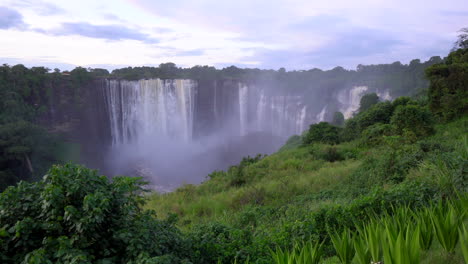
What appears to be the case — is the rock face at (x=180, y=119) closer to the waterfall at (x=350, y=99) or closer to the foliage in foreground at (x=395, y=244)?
the waterfall at (x=350, y=99)

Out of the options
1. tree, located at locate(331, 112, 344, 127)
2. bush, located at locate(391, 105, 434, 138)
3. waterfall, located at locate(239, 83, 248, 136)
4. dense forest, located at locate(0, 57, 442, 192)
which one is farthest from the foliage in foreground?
waterfall, located at locate(239, 83, 248, 136)

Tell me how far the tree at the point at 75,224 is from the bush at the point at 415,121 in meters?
11.7

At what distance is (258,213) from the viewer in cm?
691

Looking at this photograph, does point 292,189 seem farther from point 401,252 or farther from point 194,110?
point 194,110

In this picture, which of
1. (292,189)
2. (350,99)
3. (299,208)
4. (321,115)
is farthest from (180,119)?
(299,208)

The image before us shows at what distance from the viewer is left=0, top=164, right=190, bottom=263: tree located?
2.53 m

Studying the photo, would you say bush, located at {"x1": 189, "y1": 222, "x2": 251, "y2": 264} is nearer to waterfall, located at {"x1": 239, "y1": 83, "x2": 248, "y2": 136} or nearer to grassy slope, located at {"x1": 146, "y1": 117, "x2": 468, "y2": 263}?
grassy slope, located at {"x1": 146, "y1": 117, "x2": 468, "y2": 263}

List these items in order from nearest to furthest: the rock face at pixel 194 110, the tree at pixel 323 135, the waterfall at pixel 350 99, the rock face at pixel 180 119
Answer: the tree at pixel 323 135
the rock face at pixel 180 119
the rock face at pixel 194 110
the waterfall at pixel 350 99

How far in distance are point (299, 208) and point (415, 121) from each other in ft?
27.5

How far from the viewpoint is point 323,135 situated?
1883cm

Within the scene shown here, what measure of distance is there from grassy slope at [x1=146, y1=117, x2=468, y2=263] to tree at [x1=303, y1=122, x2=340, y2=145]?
344 cm

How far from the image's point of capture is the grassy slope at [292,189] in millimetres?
5617

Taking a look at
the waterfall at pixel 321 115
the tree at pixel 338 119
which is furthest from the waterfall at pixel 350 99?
the tree at pixel 338 119

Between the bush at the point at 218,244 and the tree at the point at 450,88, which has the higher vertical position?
the tree at the point at 450,88
